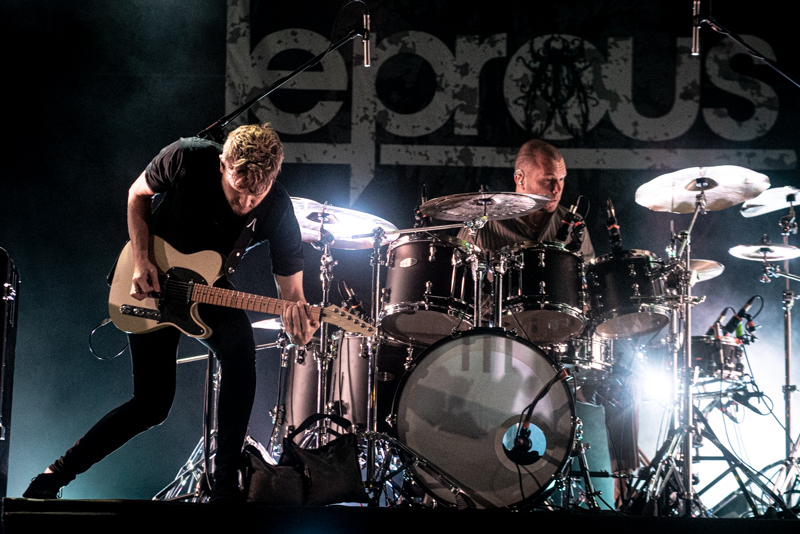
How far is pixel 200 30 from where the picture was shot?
21.6 ft

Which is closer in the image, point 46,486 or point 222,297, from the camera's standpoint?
point 46,486

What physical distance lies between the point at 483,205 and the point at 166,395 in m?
2.07

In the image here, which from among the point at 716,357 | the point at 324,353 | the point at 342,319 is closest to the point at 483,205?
the point at 342,319

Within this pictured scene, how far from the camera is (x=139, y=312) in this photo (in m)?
3.53

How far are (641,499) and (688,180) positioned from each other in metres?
2.14

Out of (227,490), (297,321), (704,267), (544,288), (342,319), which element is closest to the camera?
(227,490)

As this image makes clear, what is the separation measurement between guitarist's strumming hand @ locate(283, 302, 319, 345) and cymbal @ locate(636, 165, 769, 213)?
2.65 metres

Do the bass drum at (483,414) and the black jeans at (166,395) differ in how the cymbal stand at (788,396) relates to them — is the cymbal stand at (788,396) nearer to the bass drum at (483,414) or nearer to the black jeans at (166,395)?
the bass drum at (483,414)

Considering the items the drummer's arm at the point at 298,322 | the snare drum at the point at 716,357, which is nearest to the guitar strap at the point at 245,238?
the drummer's arm at the point at 298,322

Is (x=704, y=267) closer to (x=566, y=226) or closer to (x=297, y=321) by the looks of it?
(x=566, y=226)

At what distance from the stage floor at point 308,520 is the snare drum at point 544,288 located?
5.12 feet

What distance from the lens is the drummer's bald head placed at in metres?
5.90

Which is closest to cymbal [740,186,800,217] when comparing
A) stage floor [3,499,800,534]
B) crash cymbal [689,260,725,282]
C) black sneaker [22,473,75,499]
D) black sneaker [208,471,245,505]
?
crash cymbal [689,260,725,282]

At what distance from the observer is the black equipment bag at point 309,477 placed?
3.37 metres
